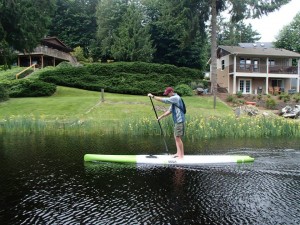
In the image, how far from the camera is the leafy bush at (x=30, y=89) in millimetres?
34562

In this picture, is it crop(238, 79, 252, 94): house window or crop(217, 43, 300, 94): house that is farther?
crop(238, 79, 252, 94): house window

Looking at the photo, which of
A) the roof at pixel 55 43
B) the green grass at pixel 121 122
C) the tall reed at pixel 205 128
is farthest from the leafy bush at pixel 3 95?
the roof at pixel 55 43

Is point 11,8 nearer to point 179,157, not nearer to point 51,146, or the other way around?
point 51,146

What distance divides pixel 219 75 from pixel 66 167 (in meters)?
42.2

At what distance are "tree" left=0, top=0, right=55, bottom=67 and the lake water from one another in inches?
714

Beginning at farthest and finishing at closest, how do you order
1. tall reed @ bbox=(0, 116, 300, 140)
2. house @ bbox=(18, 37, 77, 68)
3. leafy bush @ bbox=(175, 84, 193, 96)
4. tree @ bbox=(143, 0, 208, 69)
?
house @ bbox=(18, 37, 77, 68) → tree @ bbox=(143, 0, 208, 69) → leafy bush @ bbox=(175, 84, 193, 96) → tall reed @ bbox=(0, 116, 300, 140)

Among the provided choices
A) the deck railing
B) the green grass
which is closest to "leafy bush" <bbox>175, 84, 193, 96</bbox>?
the green grass

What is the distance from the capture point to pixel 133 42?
45844 millimetres

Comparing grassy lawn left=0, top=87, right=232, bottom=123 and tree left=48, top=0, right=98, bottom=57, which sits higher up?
tree left=48, top=0, right=98, bottom=57

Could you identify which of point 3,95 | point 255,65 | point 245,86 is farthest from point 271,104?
point 3,95

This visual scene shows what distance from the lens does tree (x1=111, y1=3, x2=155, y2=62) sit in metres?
46.0

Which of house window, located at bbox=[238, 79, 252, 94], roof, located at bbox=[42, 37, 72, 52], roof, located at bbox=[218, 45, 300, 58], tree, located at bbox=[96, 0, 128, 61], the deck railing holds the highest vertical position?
tree, located at bbox=[96, 0, 128, 61]

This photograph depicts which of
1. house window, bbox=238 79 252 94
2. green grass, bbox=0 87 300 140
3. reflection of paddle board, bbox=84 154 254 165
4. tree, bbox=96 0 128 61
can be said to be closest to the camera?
reflection of paddle board, bbox=84 154 254 165

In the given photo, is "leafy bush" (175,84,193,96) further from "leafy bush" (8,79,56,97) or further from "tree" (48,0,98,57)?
"tree" (48,0,98,57)
